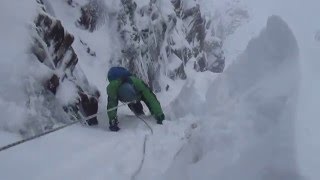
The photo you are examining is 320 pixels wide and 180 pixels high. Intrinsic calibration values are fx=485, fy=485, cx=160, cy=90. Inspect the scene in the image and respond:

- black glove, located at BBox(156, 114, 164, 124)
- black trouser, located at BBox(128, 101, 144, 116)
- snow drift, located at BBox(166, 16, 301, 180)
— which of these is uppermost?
snow drift, located at BBox(166, 16, 301, 180)

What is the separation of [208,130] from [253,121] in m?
0.54

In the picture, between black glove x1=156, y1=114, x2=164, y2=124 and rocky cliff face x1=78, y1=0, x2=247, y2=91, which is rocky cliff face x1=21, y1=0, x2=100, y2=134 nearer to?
black glove x1=156, y1=114, x2=164, y2=124

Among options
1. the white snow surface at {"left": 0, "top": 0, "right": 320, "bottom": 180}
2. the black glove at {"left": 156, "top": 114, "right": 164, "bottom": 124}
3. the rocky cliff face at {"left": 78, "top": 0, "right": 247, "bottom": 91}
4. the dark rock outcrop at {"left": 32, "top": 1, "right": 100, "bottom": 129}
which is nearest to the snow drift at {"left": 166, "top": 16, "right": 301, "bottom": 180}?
the white snow surface at {"left": 0, "top": 0, "right": 320, "bottom": 180}

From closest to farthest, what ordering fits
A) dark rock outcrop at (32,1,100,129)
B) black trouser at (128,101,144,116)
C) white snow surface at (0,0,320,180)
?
white snow surface at (0,0,320,180), dark rock outcrop at (32,1,100,129), black trouser at (128,101,144,116)

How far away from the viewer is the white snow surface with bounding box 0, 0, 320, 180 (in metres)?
4.51

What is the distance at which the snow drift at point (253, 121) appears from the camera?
4.52 m

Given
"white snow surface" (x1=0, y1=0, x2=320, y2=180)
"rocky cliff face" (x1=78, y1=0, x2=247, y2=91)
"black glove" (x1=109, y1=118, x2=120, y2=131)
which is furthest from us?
"rocky cliff face" (x1=78, y1=0, x2=247, y2=91)

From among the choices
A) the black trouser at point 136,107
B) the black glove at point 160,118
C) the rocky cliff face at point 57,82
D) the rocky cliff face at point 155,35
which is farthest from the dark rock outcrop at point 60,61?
the rocky cliff face at point 155,35

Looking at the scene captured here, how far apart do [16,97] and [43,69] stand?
2.45 ft

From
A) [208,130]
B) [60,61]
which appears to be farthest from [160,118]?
[60,61]

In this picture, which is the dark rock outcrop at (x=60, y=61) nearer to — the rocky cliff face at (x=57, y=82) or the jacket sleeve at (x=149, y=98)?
the rocky cliff face at (x=57, y=82)

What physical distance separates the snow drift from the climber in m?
0.71

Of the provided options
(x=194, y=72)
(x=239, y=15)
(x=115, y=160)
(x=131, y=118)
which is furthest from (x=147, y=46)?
(x=239, y=15)

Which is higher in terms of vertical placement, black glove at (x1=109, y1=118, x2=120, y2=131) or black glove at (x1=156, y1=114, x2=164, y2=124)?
black glove at (x1=156, y1=114, x2=164, y2=124)
